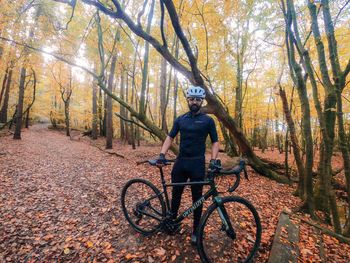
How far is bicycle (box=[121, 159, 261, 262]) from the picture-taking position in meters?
2.90

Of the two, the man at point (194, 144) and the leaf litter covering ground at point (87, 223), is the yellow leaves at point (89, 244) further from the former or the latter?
the man at point (194, 144)

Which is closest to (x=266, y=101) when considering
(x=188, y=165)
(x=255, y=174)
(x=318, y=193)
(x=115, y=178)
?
(x=255, y=174)

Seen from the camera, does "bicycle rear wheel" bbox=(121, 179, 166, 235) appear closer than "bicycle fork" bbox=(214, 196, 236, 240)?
No

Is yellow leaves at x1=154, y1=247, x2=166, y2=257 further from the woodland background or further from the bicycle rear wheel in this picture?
the woodland background

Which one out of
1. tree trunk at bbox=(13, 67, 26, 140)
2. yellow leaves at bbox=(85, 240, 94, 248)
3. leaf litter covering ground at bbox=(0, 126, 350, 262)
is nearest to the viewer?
leaf litter covering ground at bbox=(0, 126, 350, 262)

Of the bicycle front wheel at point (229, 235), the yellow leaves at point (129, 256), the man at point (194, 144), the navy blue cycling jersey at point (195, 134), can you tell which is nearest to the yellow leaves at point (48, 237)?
the yellow leaves at point (129, 256)

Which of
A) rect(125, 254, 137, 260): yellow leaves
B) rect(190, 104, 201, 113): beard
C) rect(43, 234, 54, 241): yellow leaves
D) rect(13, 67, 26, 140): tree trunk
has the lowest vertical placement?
rect(125, 254, 137, 260): yellow leaves

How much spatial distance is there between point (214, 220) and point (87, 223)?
8.70ft

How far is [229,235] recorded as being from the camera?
302 centimetres

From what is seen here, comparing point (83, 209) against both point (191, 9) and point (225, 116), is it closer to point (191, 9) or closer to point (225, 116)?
point (225, 116)

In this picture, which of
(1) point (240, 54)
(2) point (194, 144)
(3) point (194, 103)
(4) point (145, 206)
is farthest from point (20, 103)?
(2) point (194, 144)

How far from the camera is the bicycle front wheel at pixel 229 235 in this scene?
2916mm

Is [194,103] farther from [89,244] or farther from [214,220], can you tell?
[89,244]

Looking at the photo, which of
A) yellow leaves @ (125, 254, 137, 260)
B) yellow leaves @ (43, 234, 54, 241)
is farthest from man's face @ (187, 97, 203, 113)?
yellow leaves @ (43, 234, 54, 241)
